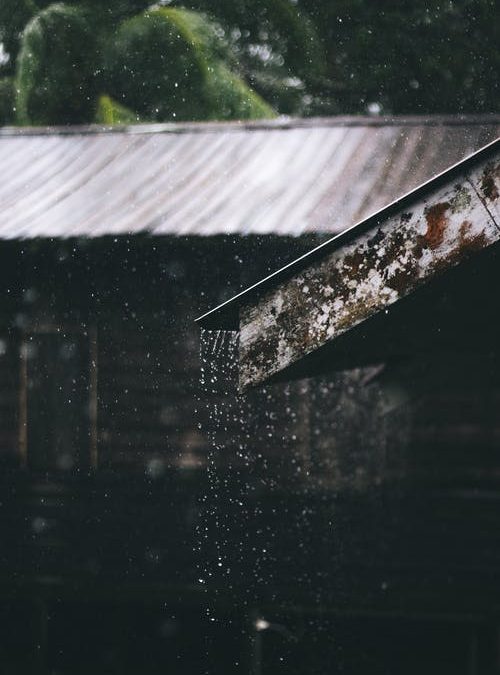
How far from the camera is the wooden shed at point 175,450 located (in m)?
7.45

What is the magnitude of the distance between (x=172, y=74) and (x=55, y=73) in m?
1.69

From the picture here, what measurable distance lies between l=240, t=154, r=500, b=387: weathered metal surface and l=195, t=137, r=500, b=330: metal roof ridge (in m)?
0.01

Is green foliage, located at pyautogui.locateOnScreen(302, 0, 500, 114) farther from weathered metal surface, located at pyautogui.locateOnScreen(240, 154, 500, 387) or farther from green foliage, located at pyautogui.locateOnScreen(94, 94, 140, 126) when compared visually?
weathered metal surface, located at pyautogui.locateOnScreen(240, 154, 500, 387)

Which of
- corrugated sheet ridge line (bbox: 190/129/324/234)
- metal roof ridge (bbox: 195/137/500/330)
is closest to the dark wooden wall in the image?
corrugated sheet ridge line (bbox: 190/129/324/234)

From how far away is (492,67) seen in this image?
1667 centimetres

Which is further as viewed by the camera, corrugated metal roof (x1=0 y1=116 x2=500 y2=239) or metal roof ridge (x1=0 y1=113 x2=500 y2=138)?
metal roof ridge (x1=0 y1=113 x2=500 y2=138)

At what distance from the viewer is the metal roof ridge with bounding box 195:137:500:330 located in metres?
1.74

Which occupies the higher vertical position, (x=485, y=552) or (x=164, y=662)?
(x=485, y=552)

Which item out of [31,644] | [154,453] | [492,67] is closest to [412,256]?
[154,453]

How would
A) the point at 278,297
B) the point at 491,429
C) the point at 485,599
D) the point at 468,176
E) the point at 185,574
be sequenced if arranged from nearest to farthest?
the point at 468,176 < the point at 278,297 < the point at 485,599 < the point at 185,574 < the point at 491,429

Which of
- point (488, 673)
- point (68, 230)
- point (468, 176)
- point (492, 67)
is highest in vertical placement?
point (492, 67)

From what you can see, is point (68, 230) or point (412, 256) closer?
point (412, 256)

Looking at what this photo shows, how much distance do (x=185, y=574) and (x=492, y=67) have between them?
467 inches

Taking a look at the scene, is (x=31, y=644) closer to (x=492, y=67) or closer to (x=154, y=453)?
(x=154, y=453)
